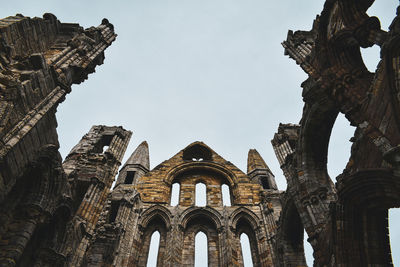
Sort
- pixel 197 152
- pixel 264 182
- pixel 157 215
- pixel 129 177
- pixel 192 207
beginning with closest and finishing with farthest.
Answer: pixel 157 215 < pixel 192 207 < pixel 129 177 < pixel 264 182 < pixel 197 152

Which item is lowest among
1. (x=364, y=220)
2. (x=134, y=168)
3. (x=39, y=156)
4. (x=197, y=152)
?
(x=364, y=220)

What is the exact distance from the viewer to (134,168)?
16.1 m

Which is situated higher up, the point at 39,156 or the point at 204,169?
the point at 204,169

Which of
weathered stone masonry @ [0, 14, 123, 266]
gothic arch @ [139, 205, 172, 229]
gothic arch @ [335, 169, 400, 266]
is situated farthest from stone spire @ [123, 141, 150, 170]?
gothic arch @ [335, 169, 400, 266]

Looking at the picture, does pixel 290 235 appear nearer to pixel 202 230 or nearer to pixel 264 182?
pixel 202 230

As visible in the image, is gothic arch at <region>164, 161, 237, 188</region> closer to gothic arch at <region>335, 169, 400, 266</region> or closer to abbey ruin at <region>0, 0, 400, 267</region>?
abbey ruin at <region>0, 0, 400, 267</region>

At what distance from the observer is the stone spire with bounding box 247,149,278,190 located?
15920 mm

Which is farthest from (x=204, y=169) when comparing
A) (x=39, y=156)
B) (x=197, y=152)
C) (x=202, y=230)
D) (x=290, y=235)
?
(x=39, y=156)

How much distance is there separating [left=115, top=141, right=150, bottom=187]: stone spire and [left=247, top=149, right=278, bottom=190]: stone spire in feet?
20.5

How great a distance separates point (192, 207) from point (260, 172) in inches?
199

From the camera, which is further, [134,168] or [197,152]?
[197,152]

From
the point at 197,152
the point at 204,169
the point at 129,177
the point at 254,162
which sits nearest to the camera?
the point at 129,177

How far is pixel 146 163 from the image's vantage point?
17.1 metres

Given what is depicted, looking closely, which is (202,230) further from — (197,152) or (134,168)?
(197,152)
